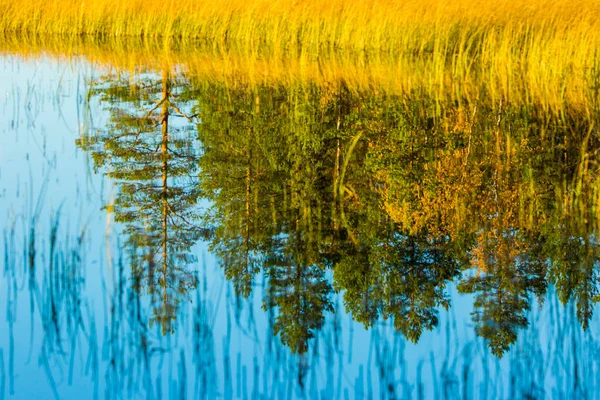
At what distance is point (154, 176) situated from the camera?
9305mm

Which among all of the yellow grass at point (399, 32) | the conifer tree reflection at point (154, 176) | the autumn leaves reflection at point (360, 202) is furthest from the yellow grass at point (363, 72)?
the conifer tree reflection at point (154, 176)

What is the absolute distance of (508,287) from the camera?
19.3 feet

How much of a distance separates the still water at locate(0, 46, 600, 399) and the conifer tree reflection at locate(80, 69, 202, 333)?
0.11ft

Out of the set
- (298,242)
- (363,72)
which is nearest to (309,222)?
(298,242)

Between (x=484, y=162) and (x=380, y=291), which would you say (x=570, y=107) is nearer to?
(x=484, y=162)

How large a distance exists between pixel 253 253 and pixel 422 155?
3.59m

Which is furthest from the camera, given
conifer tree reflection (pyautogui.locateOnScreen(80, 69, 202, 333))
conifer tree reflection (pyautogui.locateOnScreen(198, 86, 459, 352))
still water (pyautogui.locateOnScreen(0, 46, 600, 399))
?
conifer tree reflection (pyautogui.locateOnScreen(80, 69, 202, 333))

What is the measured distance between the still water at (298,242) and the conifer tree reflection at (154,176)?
0.03 metres

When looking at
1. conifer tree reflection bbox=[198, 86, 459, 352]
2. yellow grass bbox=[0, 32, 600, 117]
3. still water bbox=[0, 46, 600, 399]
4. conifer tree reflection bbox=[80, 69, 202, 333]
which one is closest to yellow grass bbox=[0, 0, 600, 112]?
yellow grass bbox=[0, 32, 600, 117]

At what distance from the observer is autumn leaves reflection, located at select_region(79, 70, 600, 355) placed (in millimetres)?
5801

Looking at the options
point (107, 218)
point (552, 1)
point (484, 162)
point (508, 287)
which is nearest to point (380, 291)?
point (508, 287)

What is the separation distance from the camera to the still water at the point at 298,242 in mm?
4715

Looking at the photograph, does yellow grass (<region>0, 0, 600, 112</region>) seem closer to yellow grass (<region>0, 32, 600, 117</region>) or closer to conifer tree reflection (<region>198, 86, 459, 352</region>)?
yellow grass (<region>0, 32, 600, 117</region>)

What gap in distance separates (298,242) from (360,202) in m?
1.49
